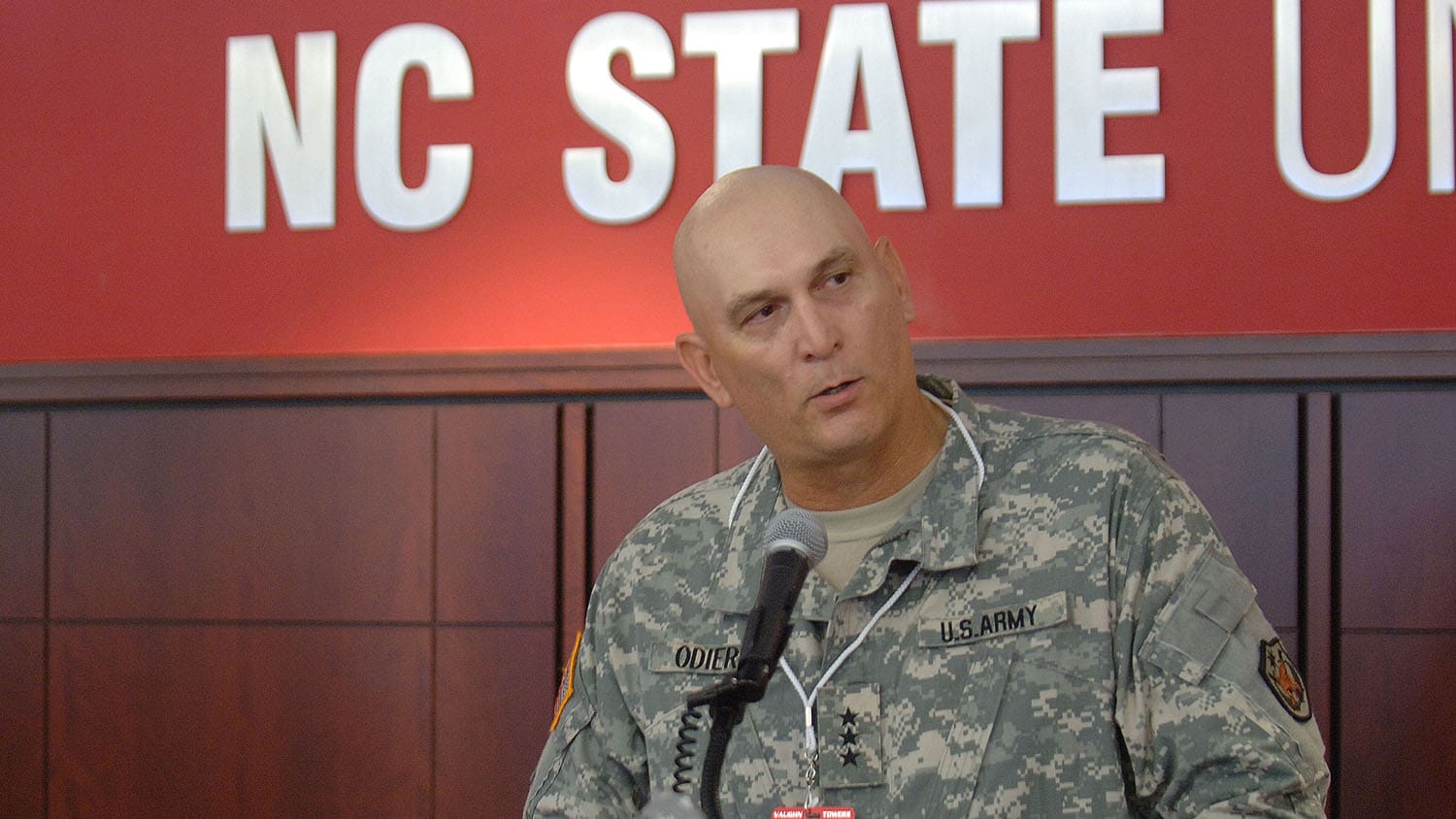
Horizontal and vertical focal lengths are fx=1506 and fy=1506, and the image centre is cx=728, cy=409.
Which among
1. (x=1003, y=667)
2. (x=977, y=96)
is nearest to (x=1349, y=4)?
(x=977, y=96)

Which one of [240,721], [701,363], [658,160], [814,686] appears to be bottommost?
[240,721]

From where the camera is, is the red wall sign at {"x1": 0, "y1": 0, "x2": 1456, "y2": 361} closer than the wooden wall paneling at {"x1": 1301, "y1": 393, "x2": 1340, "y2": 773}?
No

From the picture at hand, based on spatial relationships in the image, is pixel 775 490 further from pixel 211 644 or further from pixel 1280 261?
pixel 211 644

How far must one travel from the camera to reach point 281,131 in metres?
3.42

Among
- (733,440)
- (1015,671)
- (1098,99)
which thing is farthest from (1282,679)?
(1098,99)

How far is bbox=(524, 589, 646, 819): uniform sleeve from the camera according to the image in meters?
1.79

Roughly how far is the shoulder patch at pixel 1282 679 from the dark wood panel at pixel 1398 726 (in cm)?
138

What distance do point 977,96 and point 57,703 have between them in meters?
2.40

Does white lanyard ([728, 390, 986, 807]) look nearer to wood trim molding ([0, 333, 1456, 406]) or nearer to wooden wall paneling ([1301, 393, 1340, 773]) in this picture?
wood trim molding ([0, 333, 1456, 406])

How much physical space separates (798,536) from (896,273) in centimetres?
72

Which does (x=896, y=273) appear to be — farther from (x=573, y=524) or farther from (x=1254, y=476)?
(x=573, y=524)

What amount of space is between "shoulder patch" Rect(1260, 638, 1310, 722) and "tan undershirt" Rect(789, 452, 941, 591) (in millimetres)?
423

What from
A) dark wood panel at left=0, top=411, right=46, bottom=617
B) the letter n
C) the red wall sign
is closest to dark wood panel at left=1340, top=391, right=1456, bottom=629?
the red wall sign

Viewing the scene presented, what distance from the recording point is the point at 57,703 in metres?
3.35
